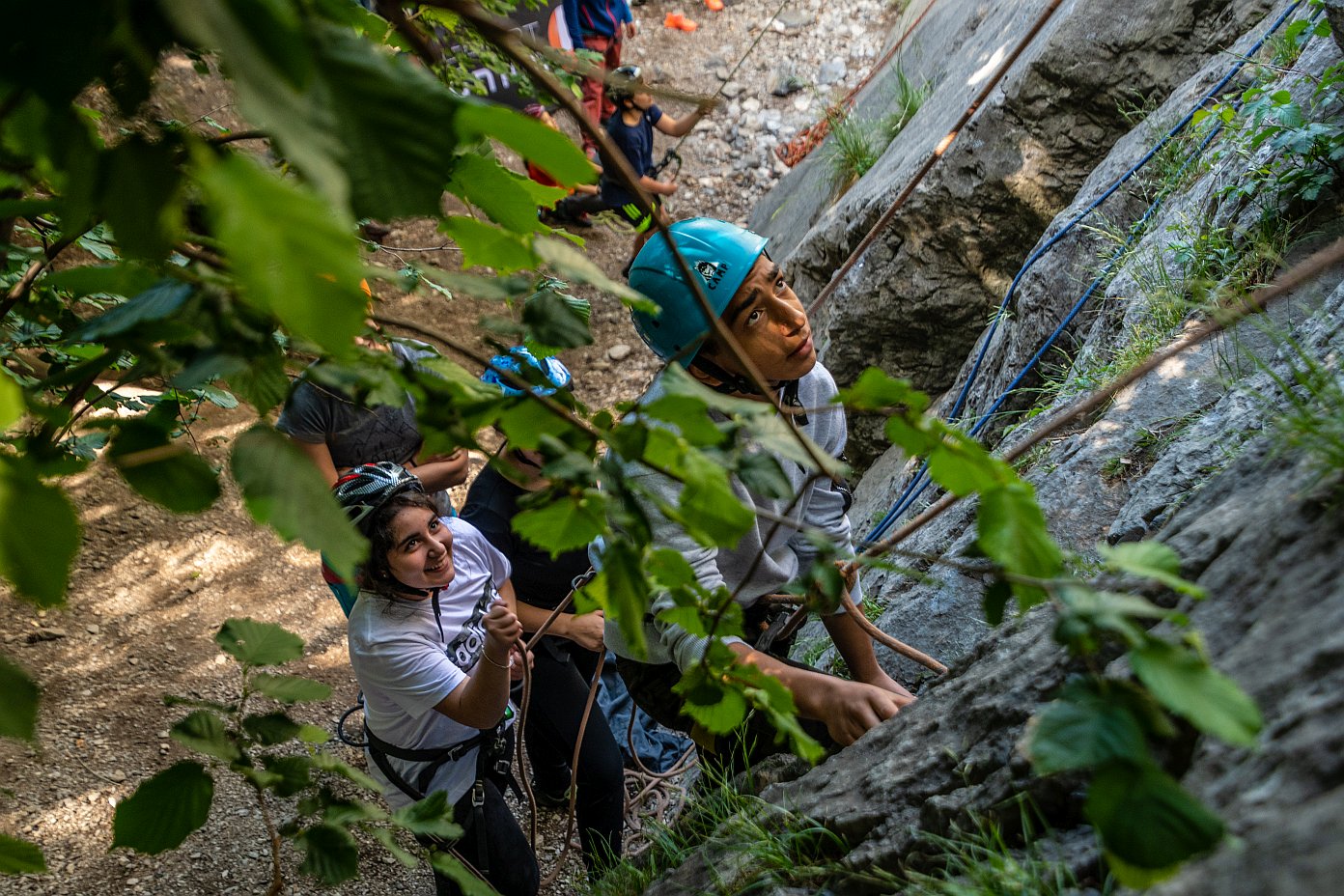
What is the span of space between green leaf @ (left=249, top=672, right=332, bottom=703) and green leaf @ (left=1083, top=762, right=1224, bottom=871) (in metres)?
0.96

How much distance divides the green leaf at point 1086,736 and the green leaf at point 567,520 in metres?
0.46

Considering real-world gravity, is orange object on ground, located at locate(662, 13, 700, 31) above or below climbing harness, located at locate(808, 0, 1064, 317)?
above

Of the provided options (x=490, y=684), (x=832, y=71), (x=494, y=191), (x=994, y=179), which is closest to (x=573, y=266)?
(x=494, y=191)

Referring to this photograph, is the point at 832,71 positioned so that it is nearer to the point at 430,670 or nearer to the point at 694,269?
the point at 694,269

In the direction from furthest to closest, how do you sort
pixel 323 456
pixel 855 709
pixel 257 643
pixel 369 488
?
pixel 323 456
pixel 369 488
pixel 855 709
pixel 257 643

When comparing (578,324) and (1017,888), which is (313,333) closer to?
(578,324)

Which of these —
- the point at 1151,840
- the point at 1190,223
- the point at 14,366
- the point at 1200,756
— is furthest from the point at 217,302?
the point at 1190,223

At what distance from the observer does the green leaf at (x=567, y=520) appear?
972 millimetres

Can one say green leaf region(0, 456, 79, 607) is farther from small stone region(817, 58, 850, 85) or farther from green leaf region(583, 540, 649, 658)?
small stone region(817, 58, 850, 85)

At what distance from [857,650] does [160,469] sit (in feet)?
5.49

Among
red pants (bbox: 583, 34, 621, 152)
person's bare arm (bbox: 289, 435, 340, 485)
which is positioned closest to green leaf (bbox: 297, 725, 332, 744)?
person's bare arm (bbox: 289, 435, 340, 485)

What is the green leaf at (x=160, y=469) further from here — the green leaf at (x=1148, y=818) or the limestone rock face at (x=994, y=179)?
the limestone rock face at (x=994, y=179)

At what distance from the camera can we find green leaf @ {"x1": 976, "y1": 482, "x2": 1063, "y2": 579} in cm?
88

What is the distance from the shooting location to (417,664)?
258 cm
